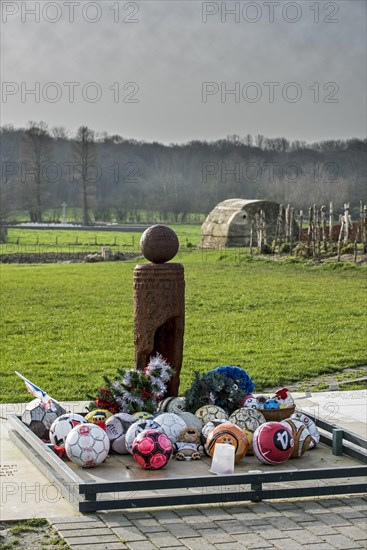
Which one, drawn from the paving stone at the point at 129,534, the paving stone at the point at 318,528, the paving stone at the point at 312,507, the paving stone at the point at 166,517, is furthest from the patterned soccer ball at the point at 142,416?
the paving stone at the point at 318,528

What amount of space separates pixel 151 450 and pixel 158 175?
10270cm

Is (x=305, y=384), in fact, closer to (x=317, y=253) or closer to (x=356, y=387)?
(x=356, y=387)

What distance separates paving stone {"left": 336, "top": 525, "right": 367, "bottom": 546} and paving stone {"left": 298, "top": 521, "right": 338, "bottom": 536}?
54 millimetres

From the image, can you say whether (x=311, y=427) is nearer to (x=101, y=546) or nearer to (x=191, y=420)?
(x=191, y=420)

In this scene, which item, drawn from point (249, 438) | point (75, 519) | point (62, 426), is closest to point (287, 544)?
point (75, 519)

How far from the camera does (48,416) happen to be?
359 inches

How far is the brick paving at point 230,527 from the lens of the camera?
6.64 meters

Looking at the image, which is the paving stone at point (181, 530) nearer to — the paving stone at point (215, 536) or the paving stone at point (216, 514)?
the paving stone at point (215, 536)

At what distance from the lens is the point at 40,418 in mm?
9094

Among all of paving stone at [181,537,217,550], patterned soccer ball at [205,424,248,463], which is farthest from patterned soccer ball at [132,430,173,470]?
paving stone at [181,537,217,550]

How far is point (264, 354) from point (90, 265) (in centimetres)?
2202

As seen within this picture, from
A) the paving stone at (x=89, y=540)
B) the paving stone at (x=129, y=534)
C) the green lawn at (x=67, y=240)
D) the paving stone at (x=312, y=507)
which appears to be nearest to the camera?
the paving stone at (x=89, y=540)

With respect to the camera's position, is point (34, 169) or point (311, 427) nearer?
point (311, 427)

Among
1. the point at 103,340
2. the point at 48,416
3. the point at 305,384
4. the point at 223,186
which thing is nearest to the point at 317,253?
the point at 103,340
